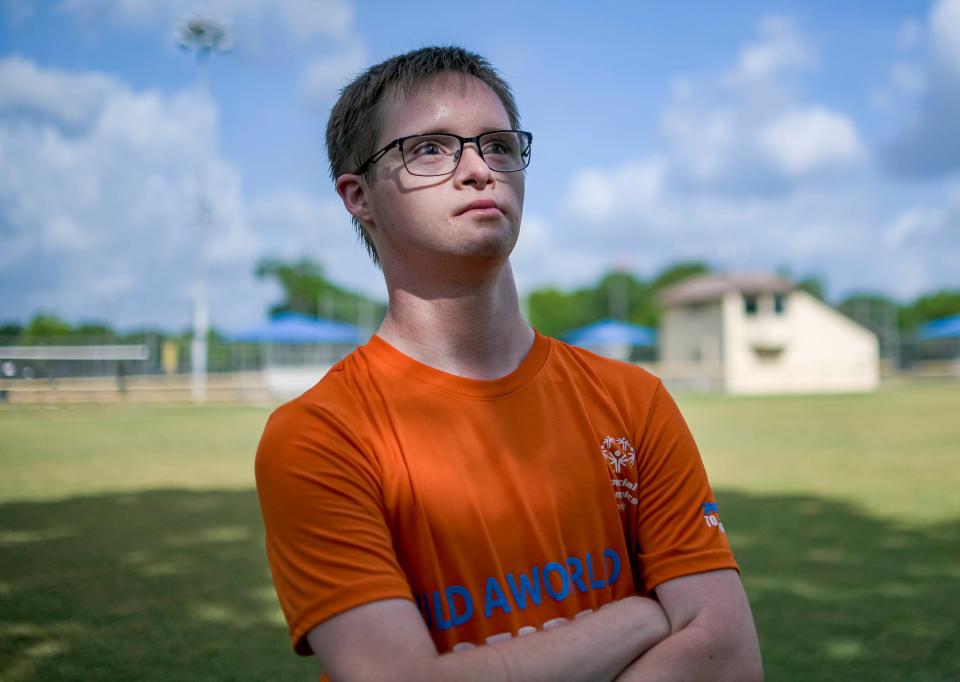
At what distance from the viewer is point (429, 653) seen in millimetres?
1460

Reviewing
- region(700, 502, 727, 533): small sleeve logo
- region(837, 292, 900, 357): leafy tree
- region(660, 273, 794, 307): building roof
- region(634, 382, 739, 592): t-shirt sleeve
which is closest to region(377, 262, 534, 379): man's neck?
region(634, 382, 739, 592): t-shirt sleeve

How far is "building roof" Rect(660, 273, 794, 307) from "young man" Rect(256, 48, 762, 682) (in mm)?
47873

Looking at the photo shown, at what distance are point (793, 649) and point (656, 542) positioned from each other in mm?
2937

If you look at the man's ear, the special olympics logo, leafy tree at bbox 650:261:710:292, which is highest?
leafy tree at bbox 650:261:710:292

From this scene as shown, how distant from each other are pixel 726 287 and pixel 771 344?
12.8 ft

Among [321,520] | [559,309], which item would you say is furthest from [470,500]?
[559,309]

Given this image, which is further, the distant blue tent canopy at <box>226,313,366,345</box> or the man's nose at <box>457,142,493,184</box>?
the distant blue tent canopy at <box>226,313,366,345</box>

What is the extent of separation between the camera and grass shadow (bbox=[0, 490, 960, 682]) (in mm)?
4090

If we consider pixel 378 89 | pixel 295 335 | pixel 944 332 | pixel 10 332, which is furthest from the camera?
pixel 944 332

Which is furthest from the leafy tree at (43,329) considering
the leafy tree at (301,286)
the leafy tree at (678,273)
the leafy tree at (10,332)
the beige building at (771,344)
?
the leafy tree at (678,273)

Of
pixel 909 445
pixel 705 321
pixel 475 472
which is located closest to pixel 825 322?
pixel 705 321

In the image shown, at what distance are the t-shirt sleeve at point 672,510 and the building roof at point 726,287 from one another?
4777cm

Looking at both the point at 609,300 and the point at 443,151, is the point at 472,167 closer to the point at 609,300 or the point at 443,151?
the point at 443,151

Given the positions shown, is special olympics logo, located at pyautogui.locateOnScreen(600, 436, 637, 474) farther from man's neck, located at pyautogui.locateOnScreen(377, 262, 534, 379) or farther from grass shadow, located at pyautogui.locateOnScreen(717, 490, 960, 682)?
grass shadow, located at pyautogui.locateOnScreen(717, 490, 960, 682)
